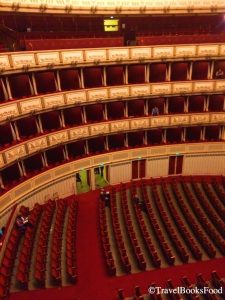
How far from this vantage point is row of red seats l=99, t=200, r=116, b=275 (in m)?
12.0

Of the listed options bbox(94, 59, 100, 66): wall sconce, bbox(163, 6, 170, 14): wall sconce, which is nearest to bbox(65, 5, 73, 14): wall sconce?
bbox(94, 59, 100, 66): wall sconce

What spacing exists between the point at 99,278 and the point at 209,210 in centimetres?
739

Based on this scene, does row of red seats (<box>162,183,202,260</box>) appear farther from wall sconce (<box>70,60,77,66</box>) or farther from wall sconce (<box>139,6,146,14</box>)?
wall sconce (<box>139,6,146,14</box>)

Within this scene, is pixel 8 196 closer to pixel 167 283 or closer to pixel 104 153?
pixel 104 153

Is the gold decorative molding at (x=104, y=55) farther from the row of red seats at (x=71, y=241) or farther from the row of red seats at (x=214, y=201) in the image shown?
the row of red seats at (x=214, y=201)

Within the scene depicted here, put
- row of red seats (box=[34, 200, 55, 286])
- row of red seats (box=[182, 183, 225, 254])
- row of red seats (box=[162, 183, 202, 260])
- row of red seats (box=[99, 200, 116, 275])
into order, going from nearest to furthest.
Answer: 1. row of red seats (box=[34, 200, 55, 286])
2. row of red seats (box=[99, 200, 116, 275])
3. row of red seats (box=[162, 183, 202, 260])
4. row of red seats (box=[182, 183, 225, 254])

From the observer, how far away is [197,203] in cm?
1680

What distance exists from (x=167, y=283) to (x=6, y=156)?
9211 mm

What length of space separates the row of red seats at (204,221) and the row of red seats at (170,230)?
1.77 metres

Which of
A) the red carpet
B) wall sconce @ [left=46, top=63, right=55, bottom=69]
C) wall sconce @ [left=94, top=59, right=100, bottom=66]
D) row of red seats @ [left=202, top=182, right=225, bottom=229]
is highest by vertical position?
wall sconce @ [left=94, top=59, right=100, bottom=66]

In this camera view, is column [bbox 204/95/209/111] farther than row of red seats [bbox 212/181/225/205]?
Yes

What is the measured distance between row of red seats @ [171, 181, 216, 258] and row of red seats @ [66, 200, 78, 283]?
610 centimetres

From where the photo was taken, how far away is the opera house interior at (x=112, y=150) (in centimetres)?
1214

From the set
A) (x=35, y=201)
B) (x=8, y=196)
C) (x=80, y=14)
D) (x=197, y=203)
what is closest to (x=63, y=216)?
(x=35, y=201)
